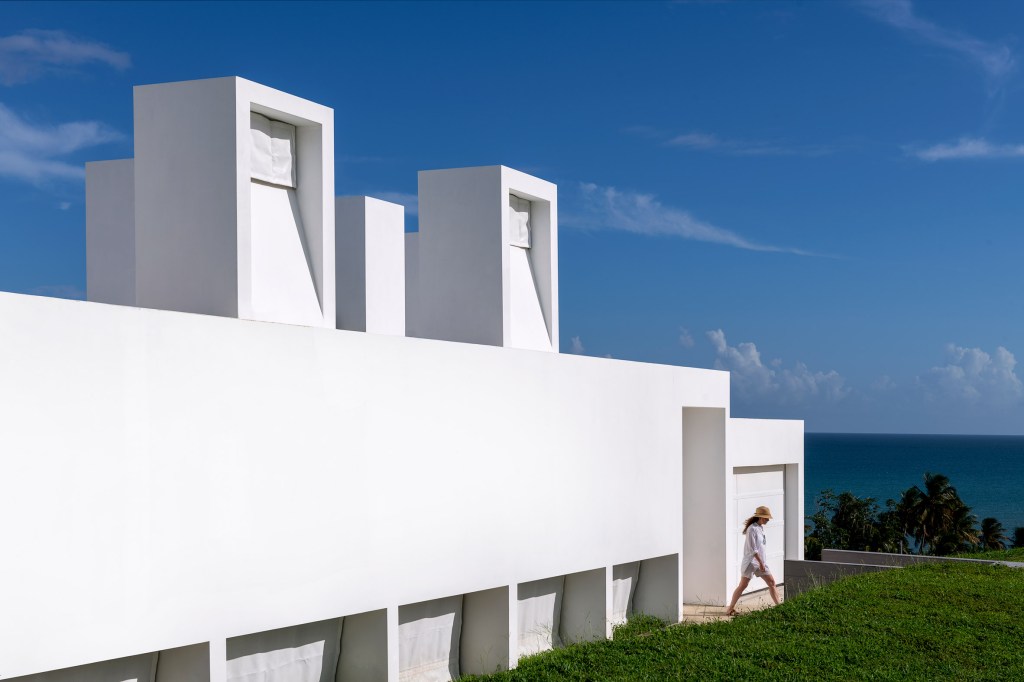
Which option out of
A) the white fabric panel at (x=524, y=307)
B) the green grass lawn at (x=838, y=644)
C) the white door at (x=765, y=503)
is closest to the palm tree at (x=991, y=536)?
the white door at (x=765, y=503)

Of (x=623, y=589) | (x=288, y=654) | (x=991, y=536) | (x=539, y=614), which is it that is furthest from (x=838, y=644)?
(x=991, y=536)

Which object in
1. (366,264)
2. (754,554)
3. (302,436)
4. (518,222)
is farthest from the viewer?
(754,554)

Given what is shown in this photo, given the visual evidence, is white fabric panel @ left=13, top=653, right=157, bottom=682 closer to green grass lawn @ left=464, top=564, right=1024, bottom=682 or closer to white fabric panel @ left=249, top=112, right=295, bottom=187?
green grass lawn @ left=464, top=564, right=1024, bottom=682

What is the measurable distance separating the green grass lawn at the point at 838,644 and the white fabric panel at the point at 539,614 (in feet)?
1.44

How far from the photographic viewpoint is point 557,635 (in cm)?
1357

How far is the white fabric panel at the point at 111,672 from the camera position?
7.79 metres

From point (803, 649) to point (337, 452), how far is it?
587 cm

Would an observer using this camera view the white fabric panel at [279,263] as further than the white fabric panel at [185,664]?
Yes

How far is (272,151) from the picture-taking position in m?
10.7

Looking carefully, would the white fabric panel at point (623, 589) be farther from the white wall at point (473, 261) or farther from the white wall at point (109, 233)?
the white wall at point (109, 233)

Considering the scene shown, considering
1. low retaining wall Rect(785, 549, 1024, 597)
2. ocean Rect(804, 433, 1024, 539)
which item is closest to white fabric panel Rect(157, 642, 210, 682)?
low retaining wall Rect(785, 549, 1024, 597)

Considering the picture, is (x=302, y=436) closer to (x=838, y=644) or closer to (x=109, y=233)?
(x=109, y=233)

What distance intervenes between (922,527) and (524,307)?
96.9 ft

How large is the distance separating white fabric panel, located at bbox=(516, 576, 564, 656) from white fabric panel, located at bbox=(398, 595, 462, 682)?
950mm
